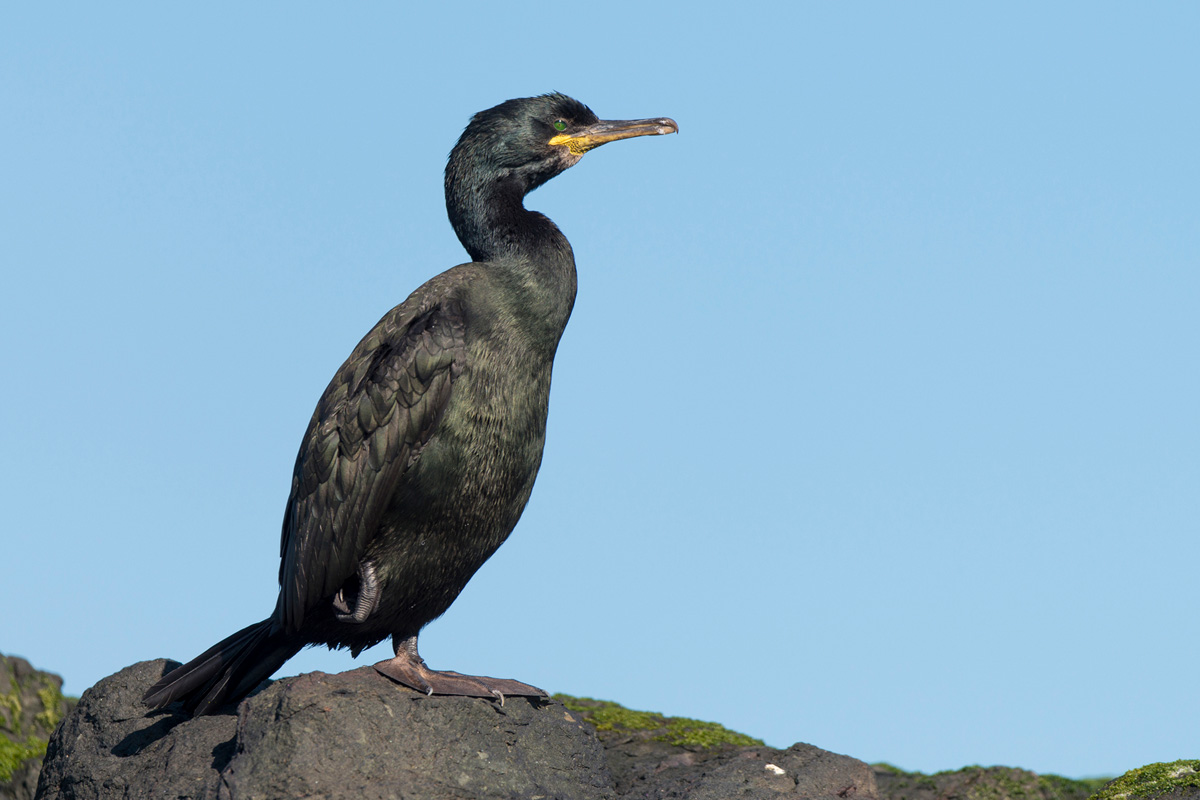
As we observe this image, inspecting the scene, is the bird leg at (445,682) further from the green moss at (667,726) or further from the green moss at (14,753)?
the green moss at (14,753)

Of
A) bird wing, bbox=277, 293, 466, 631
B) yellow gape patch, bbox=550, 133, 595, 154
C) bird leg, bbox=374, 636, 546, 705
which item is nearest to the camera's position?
bird leg, bbox=374, 636, 546, 705

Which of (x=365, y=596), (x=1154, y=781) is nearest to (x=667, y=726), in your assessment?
(x=365, y=596)

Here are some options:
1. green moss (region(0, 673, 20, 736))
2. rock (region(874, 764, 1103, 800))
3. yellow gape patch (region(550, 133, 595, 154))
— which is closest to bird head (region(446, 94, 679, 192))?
yellow gape patch (region(550, 133, 595, 154))

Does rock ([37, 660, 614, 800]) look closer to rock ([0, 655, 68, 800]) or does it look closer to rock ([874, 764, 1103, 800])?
rock ([0, 655, 68, 800])

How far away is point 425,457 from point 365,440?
34 centimetres

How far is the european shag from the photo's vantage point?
6070 millimetres

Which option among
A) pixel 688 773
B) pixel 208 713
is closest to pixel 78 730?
pixel 208 713

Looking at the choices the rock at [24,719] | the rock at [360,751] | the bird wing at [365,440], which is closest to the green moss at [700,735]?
the rock at [360,751]

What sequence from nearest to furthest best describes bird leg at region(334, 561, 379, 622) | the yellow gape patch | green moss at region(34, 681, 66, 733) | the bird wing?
the bird wing → bird leg at region(334, 561, 379, 622) → the yellow gape patch → green moss at region(34, 681, 66, 733)

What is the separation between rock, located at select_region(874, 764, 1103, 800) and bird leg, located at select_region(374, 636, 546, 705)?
11.2ft

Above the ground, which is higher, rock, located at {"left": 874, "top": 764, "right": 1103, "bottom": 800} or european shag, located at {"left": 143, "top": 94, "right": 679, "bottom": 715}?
european shag, located at {"left": 143, "top": 94, "right": 679, "bottom": 715}

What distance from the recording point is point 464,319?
6211 millimetres

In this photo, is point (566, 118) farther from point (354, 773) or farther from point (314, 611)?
point (354, 773)

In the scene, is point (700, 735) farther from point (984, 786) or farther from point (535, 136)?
point (535, 136)
